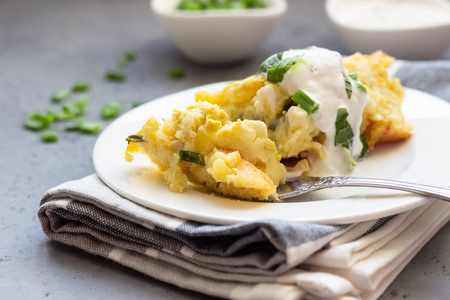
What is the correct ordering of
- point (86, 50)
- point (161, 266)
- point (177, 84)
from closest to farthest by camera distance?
1. point (161, 266)
2. point (177, 84)
3. point (86, 50)

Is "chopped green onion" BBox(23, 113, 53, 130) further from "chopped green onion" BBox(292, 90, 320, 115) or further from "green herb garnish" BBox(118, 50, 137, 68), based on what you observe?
"chopped green onion" BBox(292, 90, 320, 115)

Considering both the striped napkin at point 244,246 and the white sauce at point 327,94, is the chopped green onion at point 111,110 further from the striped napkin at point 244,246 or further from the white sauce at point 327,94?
the white sauce at point 327,94

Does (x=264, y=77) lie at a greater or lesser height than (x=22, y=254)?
greater

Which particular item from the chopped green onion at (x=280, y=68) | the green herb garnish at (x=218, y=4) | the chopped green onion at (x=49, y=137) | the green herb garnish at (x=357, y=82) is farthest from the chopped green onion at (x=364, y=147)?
the green herb garnish at (x=218, y=4)

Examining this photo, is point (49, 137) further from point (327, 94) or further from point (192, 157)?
point (327, 94)

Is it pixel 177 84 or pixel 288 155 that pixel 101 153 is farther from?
pixel 177 84

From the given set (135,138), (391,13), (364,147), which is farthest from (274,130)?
(391,13)

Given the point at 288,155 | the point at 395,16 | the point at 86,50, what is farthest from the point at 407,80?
the point at 86,50

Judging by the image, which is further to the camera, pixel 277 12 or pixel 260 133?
pixel 277 12
